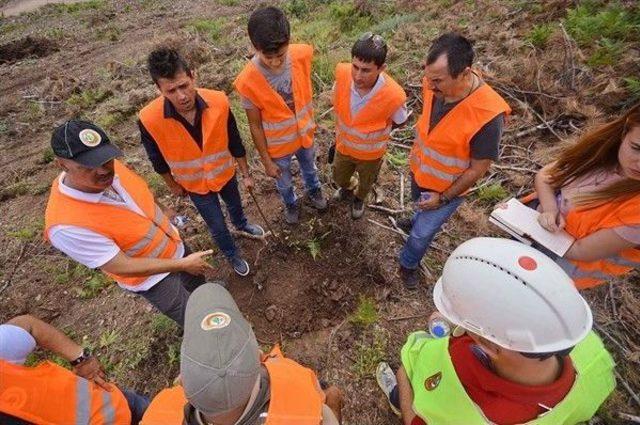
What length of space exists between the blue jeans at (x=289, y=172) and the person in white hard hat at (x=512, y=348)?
2351mm

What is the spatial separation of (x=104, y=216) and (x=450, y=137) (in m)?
2.32

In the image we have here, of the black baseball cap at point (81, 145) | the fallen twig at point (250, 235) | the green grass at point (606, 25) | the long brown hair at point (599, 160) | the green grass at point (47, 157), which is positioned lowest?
the green grass at point (47, 157)

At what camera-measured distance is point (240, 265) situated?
3.59m

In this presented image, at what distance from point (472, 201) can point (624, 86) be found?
7.69 feet

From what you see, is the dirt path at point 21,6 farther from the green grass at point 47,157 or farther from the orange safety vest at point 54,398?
the orange safety vest at point 54,398

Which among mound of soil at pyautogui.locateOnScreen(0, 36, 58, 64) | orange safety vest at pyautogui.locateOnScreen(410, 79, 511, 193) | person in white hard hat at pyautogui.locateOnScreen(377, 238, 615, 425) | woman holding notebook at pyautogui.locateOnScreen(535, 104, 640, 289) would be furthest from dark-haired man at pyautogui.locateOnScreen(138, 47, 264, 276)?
mound of soil at pyautogui.locateOnScreen(0, 36, 58, 64)

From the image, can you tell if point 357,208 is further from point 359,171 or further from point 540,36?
point 540,36

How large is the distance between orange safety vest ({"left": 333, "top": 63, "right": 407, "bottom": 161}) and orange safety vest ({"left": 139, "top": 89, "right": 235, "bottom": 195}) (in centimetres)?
104

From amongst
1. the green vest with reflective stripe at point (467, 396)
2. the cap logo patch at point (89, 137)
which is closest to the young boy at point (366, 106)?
the cap logo patch at point (89, 137)

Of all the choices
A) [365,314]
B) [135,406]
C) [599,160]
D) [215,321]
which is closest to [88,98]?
[135,406]

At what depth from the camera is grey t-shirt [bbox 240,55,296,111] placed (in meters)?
2.94

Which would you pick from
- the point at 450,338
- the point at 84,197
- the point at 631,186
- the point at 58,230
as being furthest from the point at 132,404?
the point at 631,186

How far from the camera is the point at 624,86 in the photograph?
417 cm

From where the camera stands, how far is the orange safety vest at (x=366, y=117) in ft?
10.0
